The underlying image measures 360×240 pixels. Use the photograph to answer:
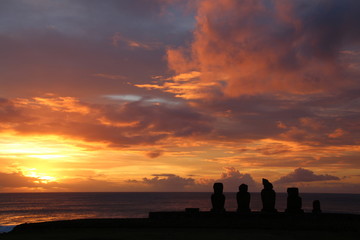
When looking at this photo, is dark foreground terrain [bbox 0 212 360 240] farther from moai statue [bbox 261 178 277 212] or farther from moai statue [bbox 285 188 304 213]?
moai statue [bbox 285 188 304 213]

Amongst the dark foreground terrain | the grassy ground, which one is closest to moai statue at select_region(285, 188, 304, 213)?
the dark foreground terrain

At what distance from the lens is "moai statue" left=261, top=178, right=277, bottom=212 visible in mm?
34438

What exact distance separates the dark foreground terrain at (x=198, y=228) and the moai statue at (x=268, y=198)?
189 centimetres

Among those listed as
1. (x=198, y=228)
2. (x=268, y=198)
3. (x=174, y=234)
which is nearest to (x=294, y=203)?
(x=268, y=198)

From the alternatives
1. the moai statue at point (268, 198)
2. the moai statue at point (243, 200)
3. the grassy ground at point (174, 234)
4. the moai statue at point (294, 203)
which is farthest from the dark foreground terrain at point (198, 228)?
the moai statue at point (243, 200)

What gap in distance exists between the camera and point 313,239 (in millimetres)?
21922

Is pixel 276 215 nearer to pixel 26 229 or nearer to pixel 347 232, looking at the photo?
pixel 347 232

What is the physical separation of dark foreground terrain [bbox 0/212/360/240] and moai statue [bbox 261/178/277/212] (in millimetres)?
1887

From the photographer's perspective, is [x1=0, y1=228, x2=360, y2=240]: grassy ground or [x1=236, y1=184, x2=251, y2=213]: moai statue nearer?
[x1=0, y1=228, x2=360, y2=240]: grassy ground

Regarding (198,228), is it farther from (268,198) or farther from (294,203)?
(294,203)

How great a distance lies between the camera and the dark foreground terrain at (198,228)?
22.7 meters

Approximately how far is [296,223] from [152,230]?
1039 cm

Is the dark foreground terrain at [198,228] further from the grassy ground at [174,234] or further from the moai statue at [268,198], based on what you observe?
the moai statue at [268,198]

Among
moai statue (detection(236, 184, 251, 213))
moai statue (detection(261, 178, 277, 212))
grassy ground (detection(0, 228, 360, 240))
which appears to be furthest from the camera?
moai statue (detection(236, 184, 251, 213))
